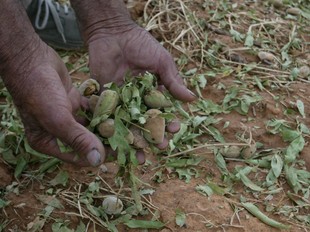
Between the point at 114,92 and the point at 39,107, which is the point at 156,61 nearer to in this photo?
the point at 114,92

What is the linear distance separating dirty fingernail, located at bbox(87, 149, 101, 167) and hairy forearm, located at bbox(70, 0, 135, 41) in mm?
600

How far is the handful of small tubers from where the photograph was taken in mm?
1604

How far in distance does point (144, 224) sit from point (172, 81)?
452 mm

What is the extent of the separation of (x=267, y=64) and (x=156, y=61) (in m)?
0.89

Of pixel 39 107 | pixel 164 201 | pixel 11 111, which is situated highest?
pixel 39 107

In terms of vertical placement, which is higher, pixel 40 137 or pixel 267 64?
pixel 40 137

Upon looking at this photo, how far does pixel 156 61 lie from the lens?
6.15 feet

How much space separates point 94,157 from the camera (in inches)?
59.5

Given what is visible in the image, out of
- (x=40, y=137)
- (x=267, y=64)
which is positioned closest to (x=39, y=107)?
(x=40, y=137)

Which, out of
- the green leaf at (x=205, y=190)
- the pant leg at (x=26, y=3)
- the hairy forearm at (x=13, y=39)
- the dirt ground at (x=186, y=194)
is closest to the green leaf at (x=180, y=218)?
the dirt ground at (x=186, y=194)

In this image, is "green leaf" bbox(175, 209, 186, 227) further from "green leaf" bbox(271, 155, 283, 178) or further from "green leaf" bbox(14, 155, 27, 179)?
"green leaf" bbox(14, 155, 27, 179)

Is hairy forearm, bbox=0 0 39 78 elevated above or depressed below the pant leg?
above

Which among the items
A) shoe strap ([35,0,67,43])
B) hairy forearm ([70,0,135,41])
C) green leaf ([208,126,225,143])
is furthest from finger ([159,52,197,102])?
shoe strap ([35,0,67,43])

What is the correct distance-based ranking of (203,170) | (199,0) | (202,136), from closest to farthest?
(203,170) → (202,136) → (199,0)
